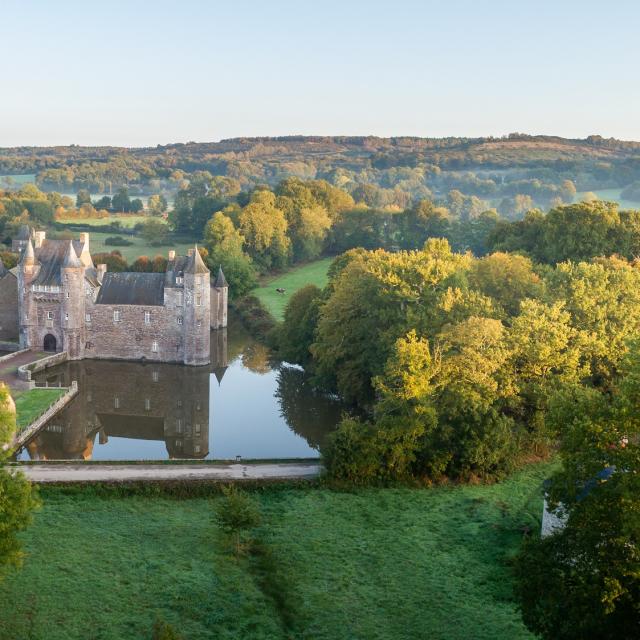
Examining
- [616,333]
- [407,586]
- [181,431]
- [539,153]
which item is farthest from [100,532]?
[539,153]

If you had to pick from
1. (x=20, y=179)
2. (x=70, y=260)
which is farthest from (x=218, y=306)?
(x=20, y=179)

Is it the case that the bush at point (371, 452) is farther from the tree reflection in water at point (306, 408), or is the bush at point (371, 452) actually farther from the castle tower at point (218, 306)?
the castle tower at point (218, 306)

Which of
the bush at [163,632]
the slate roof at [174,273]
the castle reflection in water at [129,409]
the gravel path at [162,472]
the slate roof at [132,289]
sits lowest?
the castle reflection in water at [129,409]

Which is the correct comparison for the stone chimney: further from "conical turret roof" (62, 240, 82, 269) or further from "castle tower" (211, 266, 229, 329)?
"castle tower" (211, 266, 229, 329)

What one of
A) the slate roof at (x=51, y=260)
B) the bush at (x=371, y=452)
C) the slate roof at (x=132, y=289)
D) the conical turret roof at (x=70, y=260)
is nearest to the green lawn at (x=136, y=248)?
the slate roof at (x=51, y=260)

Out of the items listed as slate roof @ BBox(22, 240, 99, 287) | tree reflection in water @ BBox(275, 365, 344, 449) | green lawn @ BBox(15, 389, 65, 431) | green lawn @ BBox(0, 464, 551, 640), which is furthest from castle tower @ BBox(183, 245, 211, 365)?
green lawn @ BBox(0, 464, 551, 640)
